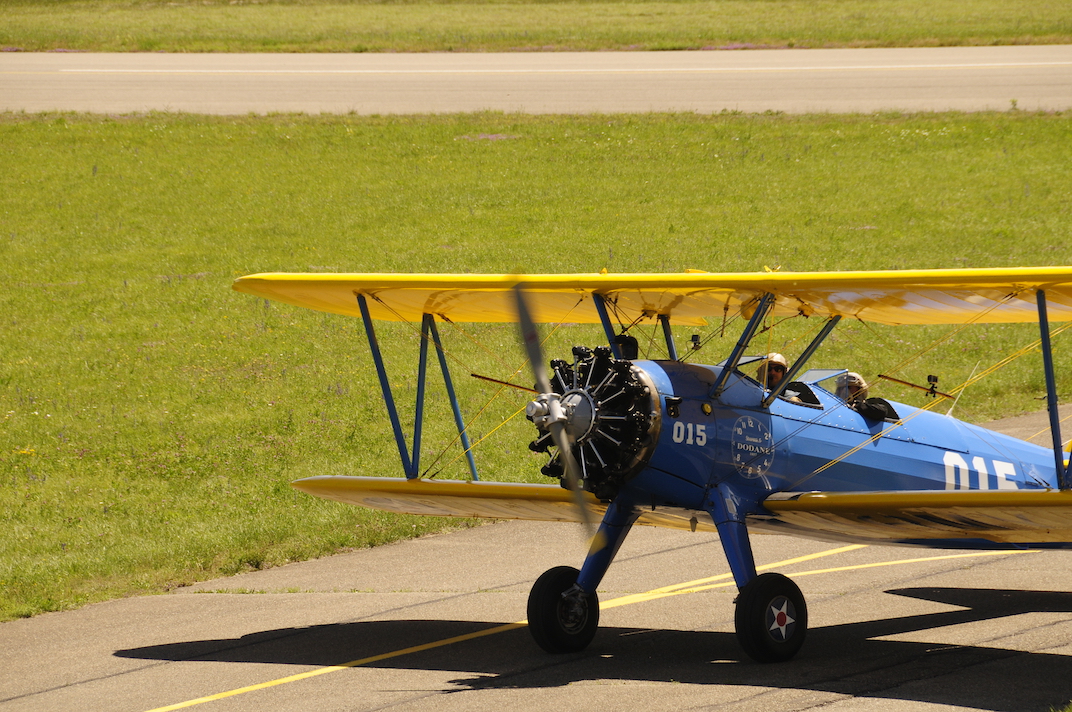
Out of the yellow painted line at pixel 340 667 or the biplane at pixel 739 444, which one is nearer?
the biplane at pixel 739 444

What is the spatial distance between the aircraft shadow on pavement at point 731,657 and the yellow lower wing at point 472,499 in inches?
40.0

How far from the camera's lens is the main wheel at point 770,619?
8406 millimetres

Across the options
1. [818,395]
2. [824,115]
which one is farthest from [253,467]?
[824,115]

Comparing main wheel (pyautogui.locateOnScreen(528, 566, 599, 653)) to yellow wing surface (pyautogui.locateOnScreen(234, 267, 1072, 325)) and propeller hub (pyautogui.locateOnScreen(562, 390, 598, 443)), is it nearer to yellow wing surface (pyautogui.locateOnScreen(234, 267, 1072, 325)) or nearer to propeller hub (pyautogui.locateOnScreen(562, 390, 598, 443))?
propeller hub (pyautogui.locateOnScreen(562, 390, 598, 443))

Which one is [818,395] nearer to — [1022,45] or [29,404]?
[29,404]

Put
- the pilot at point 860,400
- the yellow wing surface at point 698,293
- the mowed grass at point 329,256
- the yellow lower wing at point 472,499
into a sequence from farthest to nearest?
the mowed grass at point 329,256 → the pilot at point 860,400 → the yellow lower wing at point 472,499 → the yellow wing surface at point 698,293

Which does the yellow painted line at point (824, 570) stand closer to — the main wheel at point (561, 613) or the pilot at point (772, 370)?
the main wheel at point (561, 613)

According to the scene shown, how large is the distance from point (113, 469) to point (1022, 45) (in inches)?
1324

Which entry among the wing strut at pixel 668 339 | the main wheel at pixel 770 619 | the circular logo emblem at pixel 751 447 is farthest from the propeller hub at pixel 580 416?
the main wheel at pixel 770 619

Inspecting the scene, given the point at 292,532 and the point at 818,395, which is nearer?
the point at 818,395

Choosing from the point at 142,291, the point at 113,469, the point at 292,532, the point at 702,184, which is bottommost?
the point at 292,532

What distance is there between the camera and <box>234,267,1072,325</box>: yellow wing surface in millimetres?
8117

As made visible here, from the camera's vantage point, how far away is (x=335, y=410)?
1795cm

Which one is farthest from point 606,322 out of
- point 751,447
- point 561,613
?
point 561,613
